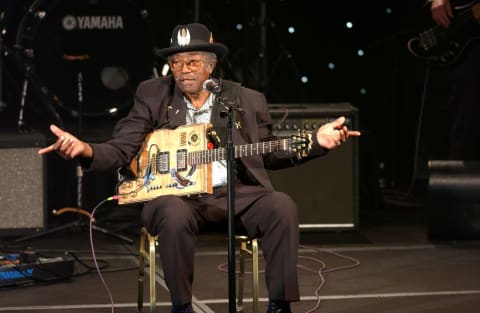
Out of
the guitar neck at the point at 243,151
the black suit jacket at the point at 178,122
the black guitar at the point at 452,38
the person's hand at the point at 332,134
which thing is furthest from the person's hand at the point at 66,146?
the black guitar at the point at 452,38

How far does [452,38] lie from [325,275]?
2.01 m

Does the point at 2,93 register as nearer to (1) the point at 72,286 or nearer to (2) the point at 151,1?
(2) the point at 151,1

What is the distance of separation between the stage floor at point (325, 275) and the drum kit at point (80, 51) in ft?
3.63

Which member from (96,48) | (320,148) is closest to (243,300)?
(320,148)

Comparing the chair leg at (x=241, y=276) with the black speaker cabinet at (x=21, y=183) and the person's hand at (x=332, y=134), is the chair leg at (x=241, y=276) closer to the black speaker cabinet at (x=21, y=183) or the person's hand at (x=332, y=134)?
the person's hand at (x=332, y=134)

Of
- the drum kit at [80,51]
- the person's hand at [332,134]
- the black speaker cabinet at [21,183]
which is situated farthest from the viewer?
the drum kit at [80,51]

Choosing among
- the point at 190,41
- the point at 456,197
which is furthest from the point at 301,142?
the point at 456,197

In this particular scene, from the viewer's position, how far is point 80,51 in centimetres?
812

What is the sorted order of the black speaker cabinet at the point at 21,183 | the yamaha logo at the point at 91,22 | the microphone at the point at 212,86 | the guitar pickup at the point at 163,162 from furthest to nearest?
the yamaha logo at the point at 91,22, the black speaker cabinet at the point at 21,183, the guitar pickup at the point at 163,162, the microphone at the point at 212,86

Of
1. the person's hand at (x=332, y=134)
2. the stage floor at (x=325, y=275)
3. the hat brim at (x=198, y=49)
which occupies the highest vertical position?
the hat brim at (x=198, y=49)

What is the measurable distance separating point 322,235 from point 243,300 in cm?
196

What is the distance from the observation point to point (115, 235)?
726 cm

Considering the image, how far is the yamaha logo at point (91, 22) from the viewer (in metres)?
8.16

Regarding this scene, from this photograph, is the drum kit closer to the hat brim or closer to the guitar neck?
the hat brim
